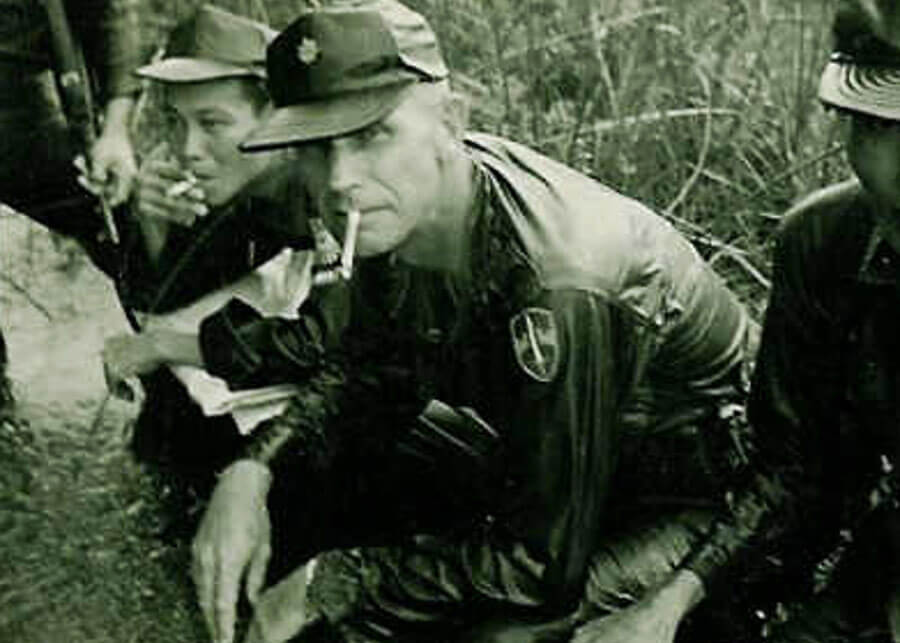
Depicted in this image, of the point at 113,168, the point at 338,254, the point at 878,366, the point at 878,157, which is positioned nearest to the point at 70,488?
the point at 113,168

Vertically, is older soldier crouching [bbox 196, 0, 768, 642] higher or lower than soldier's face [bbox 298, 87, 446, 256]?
lower

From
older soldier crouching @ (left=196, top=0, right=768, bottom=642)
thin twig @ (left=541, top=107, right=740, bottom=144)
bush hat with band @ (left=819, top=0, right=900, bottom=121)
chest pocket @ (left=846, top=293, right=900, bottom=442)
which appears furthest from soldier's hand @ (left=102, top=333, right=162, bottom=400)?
bush hat with band @ (left=819, top=0, right=900, bottom=121)

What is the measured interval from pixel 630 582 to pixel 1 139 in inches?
83.7

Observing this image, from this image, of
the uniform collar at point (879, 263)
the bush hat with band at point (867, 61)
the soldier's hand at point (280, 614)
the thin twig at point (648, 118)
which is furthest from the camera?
the thin twig at point (648, 118)

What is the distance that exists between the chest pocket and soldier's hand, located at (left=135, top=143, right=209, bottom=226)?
1.60 m

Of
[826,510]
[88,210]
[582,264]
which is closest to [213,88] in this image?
[88,210]

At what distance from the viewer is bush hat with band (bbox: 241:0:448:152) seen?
3182 millimetres

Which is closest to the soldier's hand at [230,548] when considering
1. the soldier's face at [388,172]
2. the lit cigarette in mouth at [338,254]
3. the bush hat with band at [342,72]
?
the lit cigarette in mouth at [338,254]

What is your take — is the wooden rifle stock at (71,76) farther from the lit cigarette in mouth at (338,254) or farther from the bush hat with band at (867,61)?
the bush hat with band at (867,61)

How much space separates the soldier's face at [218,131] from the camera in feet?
13.1

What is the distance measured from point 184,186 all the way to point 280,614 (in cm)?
110

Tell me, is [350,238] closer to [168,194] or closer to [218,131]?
[218,131]

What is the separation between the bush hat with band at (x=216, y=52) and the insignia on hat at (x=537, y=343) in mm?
1148

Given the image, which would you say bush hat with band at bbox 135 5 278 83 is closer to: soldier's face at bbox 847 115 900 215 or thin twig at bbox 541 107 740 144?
thin twig at bbox 541 107 740 144
